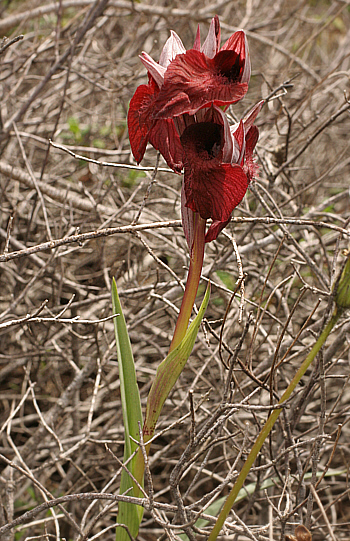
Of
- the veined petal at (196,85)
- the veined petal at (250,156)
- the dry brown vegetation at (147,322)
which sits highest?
the veined petal at (196,85)

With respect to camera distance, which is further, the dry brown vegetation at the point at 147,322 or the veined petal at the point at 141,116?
the dry brown vegetation at the point at 147,322

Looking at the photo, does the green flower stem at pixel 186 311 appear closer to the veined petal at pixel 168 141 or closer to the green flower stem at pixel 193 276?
the green flower stem at pixel 193 276

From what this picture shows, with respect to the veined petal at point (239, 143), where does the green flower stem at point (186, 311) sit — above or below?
below

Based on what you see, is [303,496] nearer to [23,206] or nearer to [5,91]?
[23,206]

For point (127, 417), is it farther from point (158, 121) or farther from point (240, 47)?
point (240, 47)

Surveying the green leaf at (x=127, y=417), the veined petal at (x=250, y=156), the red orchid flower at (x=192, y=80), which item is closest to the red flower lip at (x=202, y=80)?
the red orchid flower at (x=192, y=80)

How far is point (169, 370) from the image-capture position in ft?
2.79

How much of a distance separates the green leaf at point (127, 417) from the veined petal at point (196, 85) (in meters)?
0.41

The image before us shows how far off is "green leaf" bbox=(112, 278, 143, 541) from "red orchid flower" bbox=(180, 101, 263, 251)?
0.96 ft

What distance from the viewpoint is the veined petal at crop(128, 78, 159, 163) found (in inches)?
32.1

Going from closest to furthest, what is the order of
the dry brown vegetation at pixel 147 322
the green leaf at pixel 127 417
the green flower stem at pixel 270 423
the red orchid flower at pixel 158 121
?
1. the green flower stem at pixel 270 423
2. the red orchid flower at pixel 158 121
3. the green leaf at pixel 127 417
4. the dry brown vegetation at pixel 147 322

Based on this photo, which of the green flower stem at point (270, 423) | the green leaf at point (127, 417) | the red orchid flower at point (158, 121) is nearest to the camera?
the green flower stem at point (270, 423)

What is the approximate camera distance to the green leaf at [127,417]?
92cm

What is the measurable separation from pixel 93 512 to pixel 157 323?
791 mm
